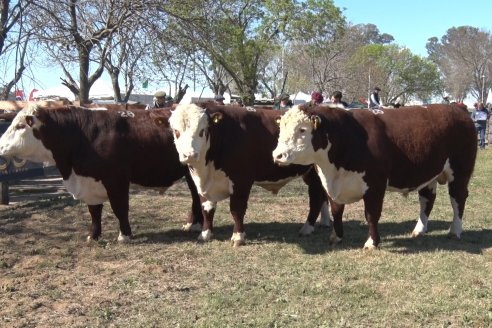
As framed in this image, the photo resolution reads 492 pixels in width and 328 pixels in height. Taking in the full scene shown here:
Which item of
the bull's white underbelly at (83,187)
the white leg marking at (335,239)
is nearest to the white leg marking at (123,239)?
the bull's white underbelly at (83,187)

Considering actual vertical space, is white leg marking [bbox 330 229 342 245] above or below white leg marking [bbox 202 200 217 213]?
below

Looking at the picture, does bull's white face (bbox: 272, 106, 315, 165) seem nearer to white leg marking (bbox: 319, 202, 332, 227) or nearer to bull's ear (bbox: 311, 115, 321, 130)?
bull's ear (bbox: 311, 115, 321, 130)

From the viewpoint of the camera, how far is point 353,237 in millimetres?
7781

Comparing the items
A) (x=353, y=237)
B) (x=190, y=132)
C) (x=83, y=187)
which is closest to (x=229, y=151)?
(x=190, y=132)

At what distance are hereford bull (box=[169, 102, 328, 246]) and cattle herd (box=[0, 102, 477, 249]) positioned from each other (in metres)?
0.01

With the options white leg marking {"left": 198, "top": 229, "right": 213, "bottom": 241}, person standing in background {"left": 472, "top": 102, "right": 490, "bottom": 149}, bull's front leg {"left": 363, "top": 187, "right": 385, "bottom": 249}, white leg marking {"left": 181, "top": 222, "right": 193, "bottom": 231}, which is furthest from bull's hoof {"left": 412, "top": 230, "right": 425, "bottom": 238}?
person standing in background {"left": 472, "top": 102, "right": 490, "bottom": 149}

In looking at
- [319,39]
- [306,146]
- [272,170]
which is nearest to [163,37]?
[272,170]

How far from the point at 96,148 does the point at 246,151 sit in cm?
182

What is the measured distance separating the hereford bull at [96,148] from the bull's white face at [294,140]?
172 centimetres

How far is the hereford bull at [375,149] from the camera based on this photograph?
666 centimetres

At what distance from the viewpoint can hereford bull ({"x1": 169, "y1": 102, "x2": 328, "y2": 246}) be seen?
7.00 meters

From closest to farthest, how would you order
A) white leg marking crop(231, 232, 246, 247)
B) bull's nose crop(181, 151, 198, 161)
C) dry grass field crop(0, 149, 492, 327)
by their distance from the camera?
dry grass field crop(0, 149, 492, 327) < bull's nose crop(181, 151, 198, 161) < white leg marking crop(231, 232, 246, 247)

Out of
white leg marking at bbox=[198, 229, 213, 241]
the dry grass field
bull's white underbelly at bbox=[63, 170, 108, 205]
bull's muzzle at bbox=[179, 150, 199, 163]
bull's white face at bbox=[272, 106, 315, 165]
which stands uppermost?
bull's white face at bbox=[272, 106, 315, 165]

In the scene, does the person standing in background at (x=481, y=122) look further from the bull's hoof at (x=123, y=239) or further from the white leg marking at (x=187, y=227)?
the bull's hoof at (x=123, y=239)
